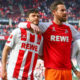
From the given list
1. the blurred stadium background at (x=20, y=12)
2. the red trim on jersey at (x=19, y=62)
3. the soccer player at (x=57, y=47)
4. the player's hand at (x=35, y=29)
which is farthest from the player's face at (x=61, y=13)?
the blurred stadium background at (x=20, y=12)

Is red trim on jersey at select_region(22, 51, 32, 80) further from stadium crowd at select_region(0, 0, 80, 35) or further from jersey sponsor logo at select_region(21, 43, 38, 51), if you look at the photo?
stadium crowd at select_region(0, 0, 80, 35)

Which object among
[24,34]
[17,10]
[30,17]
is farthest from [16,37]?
[17,10]

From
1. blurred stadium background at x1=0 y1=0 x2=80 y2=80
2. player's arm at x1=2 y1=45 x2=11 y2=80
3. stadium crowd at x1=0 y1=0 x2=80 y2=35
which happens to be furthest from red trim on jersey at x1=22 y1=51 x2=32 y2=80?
stadium crowd at x1=0 y1=0 x2=80 y2=35

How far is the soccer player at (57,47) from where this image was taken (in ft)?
7.82

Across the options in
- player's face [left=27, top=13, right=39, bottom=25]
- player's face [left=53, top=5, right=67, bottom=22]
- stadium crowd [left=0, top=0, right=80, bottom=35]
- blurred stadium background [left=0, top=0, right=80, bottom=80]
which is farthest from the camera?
stadium crowd [left=0, top=0, right=80, bottom=35]

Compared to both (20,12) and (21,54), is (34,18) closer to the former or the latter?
(21,54)

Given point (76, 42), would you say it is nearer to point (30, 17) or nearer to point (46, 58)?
point (46, 58)

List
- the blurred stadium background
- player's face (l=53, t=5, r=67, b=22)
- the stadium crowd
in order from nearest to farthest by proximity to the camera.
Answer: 1. player's face (l=53, t=5, r=67, b=22)
2. the blurred stadium background
3. the stadium crowd

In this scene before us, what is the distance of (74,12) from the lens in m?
19.8

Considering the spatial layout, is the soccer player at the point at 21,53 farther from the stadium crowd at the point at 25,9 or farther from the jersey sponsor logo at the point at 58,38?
the stadium crowd at the point at 25,9

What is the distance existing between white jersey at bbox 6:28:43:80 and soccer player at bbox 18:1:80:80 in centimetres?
21

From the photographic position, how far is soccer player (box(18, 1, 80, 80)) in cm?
238

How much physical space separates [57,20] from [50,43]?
0.88ft

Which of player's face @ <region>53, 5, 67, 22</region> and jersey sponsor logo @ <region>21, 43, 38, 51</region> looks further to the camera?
player's face @ <region>53, 5, 67, 22</region>
